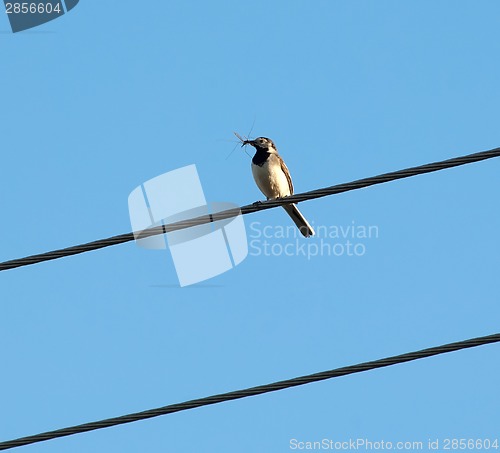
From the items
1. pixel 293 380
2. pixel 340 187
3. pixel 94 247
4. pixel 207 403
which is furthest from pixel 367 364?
pixel 94 247

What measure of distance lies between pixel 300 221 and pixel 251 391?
6869 mm

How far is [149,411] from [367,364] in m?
1.26

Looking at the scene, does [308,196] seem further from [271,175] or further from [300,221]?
[300,221]

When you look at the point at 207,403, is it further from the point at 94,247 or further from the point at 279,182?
the point at 279,182

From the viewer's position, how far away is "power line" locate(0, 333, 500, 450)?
652cm

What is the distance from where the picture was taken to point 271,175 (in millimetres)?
13195

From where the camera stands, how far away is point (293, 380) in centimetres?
665

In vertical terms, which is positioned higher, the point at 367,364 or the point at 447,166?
the point at 447,166

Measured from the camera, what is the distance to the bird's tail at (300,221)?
13.3 m

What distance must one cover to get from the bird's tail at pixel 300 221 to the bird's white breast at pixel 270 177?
0.22 meters

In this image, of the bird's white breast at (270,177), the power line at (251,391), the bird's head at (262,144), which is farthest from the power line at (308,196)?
the bird's head at (262,144)

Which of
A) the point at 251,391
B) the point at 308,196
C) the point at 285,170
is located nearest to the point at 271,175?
the point at 285,170

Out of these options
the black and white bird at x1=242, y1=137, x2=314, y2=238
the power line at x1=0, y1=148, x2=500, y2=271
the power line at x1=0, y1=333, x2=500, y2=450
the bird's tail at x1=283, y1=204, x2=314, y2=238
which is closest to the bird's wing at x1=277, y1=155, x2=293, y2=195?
the black and white bird at x1=242, y1=137, x2=314, y2=238

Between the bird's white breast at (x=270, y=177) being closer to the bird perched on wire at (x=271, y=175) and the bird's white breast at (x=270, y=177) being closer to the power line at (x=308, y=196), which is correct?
the bird perched on wire at (x=271, y=175)
